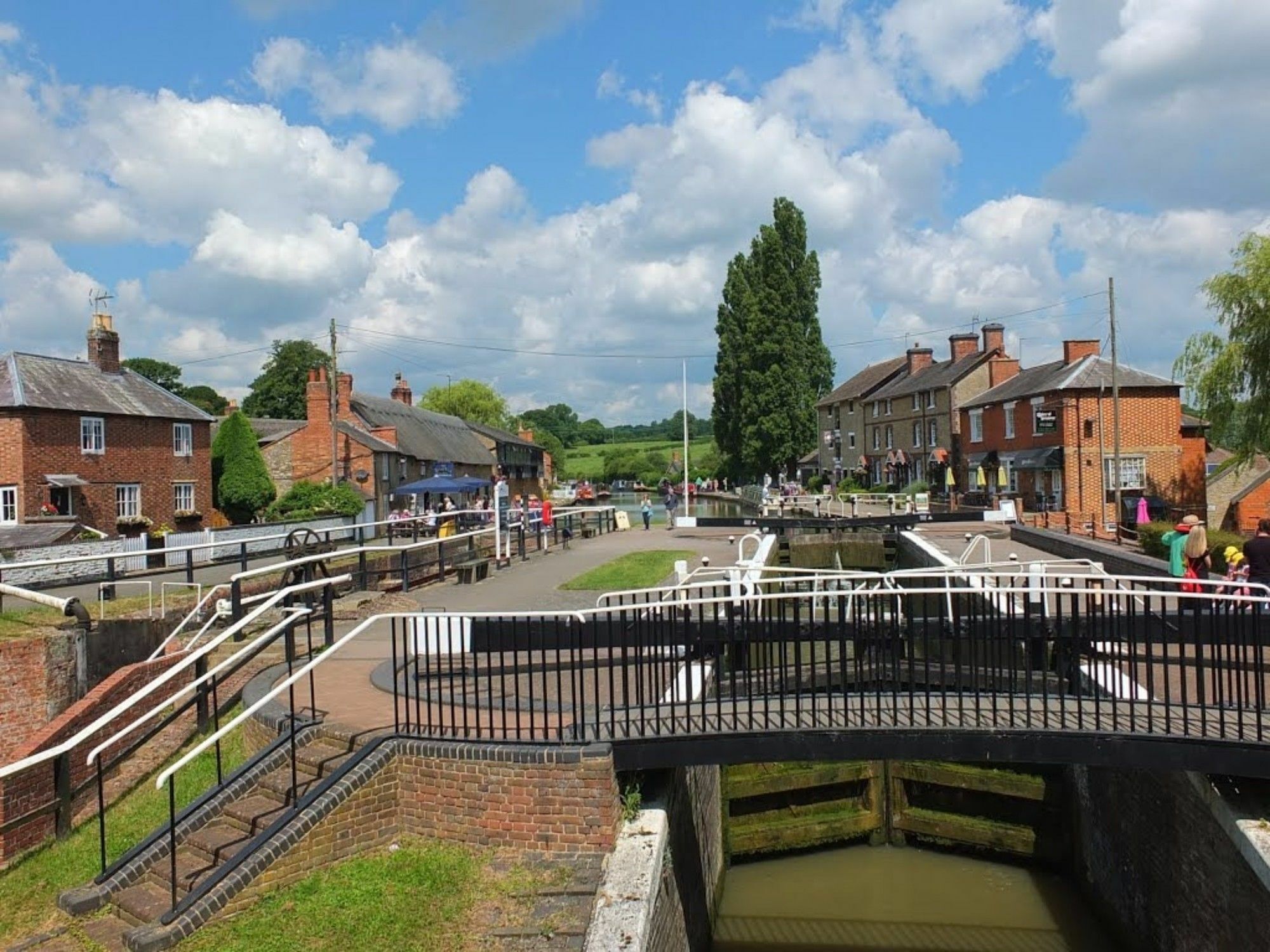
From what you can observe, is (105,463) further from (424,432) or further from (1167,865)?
(1167,865)

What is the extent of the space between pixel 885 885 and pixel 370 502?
3149 centimetres

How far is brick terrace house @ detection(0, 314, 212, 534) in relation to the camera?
2712 cm

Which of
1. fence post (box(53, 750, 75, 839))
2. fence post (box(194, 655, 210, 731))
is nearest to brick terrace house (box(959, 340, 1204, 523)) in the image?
fence post (box(194, 655, 210, 731))

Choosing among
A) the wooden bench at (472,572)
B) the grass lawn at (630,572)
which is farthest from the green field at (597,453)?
the wooden bench at (472,572)

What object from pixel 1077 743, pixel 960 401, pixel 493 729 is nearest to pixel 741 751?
pixel 493 729

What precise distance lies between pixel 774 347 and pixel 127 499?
40.5 metres

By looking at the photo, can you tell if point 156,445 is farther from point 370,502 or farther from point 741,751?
point 741,751

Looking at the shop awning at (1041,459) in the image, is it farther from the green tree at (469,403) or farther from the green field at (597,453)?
the green field at (597,453)

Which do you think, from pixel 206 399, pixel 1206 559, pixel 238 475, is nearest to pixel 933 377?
pixel 238 475

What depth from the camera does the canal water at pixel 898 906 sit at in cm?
984

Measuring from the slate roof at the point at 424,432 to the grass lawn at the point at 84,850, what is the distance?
37.1m

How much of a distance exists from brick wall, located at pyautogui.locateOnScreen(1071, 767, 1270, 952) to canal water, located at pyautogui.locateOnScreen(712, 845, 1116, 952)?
0.61m

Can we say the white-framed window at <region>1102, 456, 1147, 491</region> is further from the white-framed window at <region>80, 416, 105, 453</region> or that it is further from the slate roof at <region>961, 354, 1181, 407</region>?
the white-framed window at <region>80, 416, 105, 453</region>

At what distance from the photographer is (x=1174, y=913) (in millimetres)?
7930
